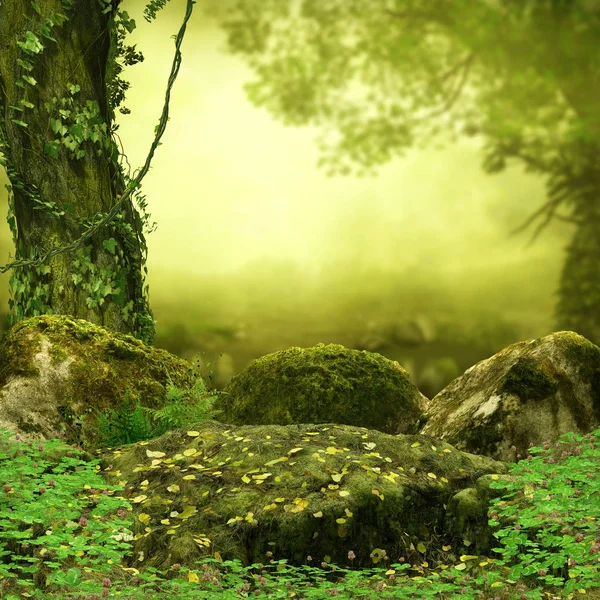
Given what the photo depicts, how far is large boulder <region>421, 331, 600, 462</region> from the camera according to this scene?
237 inches

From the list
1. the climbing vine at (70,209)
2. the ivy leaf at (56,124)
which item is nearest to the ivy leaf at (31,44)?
the climbing vine at (70,209)

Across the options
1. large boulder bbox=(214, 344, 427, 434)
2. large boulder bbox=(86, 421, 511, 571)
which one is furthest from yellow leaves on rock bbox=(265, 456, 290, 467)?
large boulder bbox=(214, 344, 427, 434)

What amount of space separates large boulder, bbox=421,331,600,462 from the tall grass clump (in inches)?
36.6

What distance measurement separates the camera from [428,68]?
35.5ft

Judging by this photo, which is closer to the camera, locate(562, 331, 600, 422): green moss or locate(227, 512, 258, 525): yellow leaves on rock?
locate(227, 512, 258, 525): yellow leaves on rock

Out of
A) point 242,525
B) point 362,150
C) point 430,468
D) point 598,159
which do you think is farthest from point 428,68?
point 242,525

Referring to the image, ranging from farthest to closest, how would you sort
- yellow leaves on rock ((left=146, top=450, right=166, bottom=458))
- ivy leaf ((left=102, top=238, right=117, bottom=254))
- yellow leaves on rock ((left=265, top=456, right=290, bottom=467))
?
ivy leaf ((left=102, top=238, right=117, bottom=254))
yellow leaves on rock ((left=146, top=450, right=166, bottom=458))
yellow leaves on rock ((left=265, top=456, right=290, bottom=467))

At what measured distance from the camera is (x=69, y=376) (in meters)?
6.97

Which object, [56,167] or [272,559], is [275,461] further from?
[56,167]

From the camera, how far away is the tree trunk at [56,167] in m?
8.07

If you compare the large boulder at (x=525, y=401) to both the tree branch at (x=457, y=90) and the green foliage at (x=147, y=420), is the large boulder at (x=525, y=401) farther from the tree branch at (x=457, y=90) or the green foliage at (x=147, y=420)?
the tree branch at (x=457, y=90)

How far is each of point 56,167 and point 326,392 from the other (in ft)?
13.6

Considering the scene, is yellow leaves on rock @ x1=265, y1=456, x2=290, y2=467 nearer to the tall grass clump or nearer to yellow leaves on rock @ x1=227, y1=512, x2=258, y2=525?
yellow leaves on rock @ x1=227, y1=512, x2=258, y2=525

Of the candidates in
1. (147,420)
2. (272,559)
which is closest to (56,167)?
(147,420)
